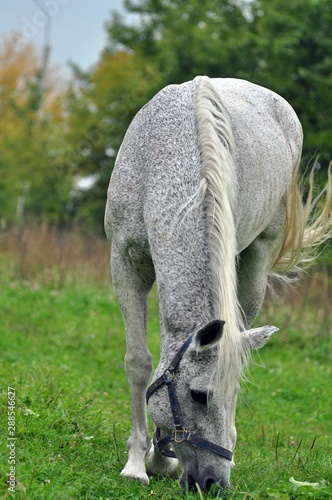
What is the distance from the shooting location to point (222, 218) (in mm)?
3830

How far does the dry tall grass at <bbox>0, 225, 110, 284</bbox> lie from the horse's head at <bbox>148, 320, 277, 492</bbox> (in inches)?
339

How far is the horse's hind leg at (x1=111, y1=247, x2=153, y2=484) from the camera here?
4.48m

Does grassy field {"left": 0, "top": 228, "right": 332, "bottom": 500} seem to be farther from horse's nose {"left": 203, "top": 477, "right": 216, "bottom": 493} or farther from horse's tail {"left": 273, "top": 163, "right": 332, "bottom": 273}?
horse's tail {"left": 273, "top": 163, "right": 332, "bottom": 273}

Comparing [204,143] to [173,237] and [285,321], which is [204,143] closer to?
[173,237]

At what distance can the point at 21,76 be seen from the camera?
106 ft

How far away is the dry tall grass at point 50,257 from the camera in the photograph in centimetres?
1240

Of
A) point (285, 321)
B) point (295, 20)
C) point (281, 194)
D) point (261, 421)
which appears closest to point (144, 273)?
point (281, 194)

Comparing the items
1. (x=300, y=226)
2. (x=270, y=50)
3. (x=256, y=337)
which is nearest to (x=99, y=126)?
(x=270, y=50)

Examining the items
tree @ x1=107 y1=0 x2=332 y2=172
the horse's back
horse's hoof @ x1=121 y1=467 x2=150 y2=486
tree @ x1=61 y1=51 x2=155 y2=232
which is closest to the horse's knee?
horse's hoof @ x1=121 y1=467 x2=150 y2=486

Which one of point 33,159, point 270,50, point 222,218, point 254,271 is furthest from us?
point 33,159

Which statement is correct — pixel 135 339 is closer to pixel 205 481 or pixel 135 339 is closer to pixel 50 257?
pixel 205 481

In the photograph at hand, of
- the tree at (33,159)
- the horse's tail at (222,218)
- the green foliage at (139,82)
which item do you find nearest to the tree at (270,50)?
the green foliage at (139,82)

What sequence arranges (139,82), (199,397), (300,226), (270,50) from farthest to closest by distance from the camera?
(139,82) < (270,50) < (300,226) < (199,397)

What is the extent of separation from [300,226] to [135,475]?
2361 mm
